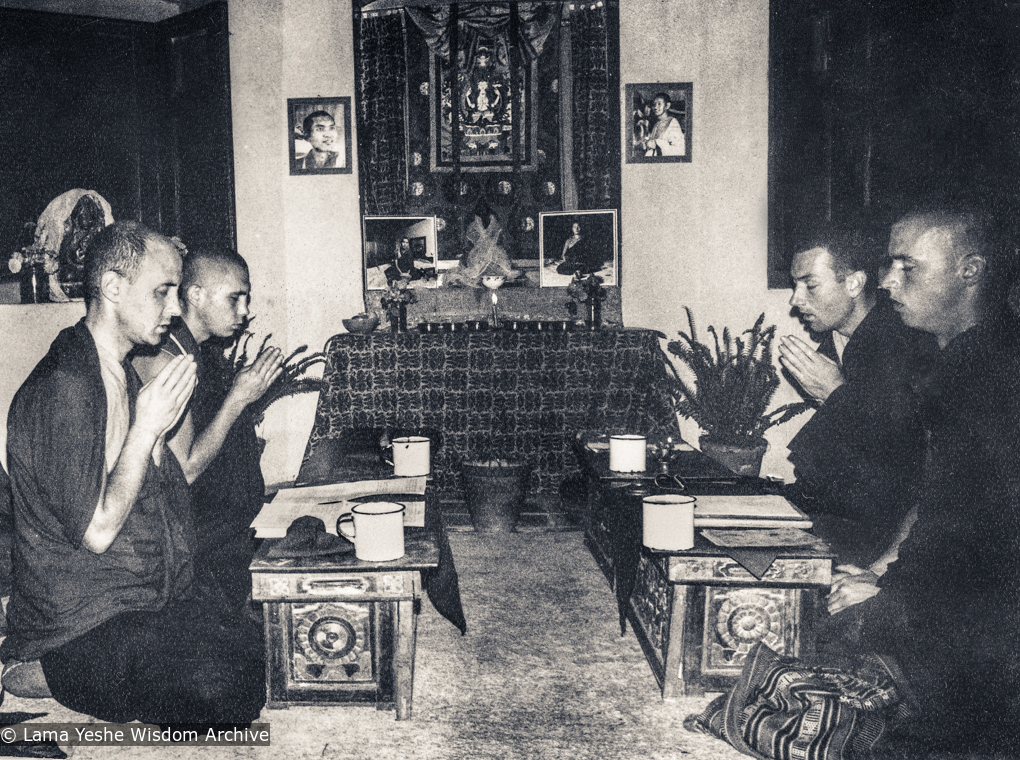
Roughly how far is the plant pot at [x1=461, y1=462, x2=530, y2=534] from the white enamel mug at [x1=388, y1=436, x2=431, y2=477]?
1607 millimetres

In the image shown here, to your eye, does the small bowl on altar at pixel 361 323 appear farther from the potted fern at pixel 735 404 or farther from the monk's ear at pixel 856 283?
the monk's ear at pixel 856 283

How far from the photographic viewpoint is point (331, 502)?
2.64 metres

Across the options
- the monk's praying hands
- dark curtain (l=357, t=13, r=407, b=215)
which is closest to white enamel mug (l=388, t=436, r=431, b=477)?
the monk's praying hands

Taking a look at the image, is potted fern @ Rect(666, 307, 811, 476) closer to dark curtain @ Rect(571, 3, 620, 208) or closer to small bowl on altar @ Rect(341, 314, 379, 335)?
dark curtain @ Rect(571, 3, 620, 208)

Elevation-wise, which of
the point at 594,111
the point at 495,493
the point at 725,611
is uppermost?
the point at 594,111

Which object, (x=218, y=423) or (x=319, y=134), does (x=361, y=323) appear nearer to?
(x=319, y=134)

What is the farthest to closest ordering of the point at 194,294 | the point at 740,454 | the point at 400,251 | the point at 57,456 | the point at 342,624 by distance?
the point at 400,251 → the point at 740,454 → the point at 194,294 → the point at 342,624 → the point at 57,456

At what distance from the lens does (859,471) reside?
3117mm

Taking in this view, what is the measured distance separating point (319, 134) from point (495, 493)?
9.88 ft

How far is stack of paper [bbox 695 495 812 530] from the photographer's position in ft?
8.26

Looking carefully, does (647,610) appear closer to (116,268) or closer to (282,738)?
(282,738)

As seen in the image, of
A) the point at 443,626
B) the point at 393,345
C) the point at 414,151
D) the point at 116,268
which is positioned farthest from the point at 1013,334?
the point at 414,151

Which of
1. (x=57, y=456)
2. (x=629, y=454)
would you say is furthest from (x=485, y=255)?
(x=57, y=456)

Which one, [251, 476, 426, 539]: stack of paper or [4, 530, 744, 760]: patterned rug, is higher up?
[251, 476, 426, 539]: stack of paper
